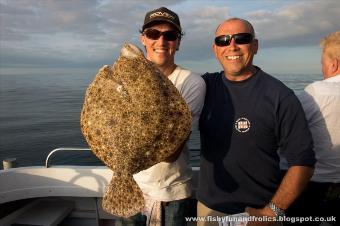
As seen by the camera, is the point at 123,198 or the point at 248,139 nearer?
the point at 123,198

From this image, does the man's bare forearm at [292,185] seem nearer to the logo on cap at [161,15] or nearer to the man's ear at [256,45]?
the man's ear at [256,45]

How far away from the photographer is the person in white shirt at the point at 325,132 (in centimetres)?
358

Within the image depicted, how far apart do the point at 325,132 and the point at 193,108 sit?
67.0 inches

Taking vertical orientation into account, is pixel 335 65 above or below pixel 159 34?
below

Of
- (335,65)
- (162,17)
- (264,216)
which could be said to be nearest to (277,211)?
(264,216)

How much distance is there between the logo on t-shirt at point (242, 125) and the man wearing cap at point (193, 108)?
43 centimetres

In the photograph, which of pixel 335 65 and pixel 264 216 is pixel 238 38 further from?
pixel 264 216

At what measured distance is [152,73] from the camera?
260cm

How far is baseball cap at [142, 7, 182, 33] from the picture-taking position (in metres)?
3.31

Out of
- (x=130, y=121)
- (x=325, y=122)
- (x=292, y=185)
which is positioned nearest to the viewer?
(x=130, y=121)

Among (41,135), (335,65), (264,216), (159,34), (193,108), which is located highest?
(159,34)

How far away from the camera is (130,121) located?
8.09 feet

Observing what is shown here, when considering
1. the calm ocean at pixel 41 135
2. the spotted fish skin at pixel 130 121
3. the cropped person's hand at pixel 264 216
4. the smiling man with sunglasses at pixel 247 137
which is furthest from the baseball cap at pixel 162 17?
the calm ocean at pixel 41 135

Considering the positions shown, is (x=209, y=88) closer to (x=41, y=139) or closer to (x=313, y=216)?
(x=313, y=216)
